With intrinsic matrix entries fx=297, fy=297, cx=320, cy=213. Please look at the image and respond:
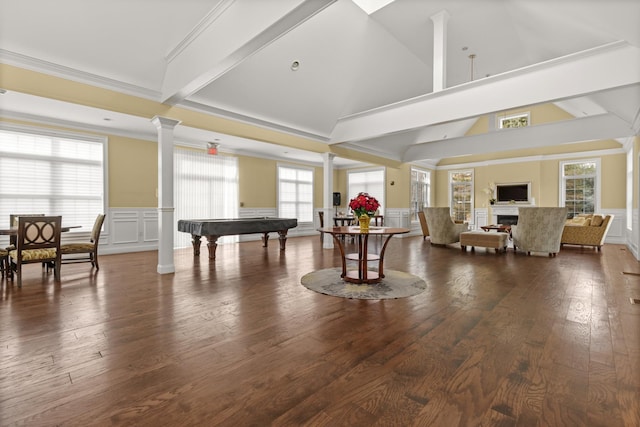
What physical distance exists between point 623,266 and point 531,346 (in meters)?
4.66

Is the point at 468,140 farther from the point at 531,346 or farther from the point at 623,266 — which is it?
the point at 531,346

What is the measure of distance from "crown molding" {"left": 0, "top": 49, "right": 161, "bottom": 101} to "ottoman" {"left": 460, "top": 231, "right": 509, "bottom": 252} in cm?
673

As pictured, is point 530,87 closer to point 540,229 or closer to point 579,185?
point 540,229

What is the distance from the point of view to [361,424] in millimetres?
1343

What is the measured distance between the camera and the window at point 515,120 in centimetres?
1047

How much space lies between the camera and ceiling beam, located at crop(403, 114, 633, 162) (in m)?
6.15

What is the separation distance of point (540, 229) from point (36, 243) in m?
8.58

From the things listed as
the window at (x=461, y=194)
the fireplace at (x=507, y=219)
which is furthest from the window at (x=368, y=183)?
the fireplace at (x=507, y=219)

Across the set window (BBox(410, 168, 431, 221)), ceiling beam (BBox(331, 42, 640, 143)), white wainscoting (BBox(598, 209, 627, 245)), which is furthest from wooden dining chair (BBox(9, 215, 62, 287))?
white wainscoting (BBox(598, 209, 627, 245))

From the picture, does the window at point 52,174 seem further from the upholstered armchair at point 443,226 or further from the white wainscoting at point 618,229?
the white wainscoting at point 618,229

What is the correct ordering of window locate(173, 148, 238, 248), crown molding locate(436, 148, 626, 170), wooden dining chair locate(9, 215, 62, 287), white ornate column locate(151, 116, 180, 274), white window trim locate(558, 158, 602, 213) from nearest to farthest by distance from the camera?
1. wooden dining chair locate(9, 215, 62, 287)
2. white ornate column locate(151, 116, 180, 274)
3. window locate(173, 148, 238, 248)
4. crown molding locate(436, 148, 626, 170)
5. white window trim locate(558, 158, 602, 213)

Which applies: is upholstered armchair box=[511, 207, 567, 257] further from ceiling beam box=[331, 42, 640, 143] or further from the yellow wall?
the yellow wall

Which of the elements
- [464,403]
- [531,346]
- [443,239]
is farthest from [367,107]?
[464,403]

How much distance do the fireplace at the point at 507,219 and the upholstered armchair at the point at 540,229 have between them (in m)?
4.46
